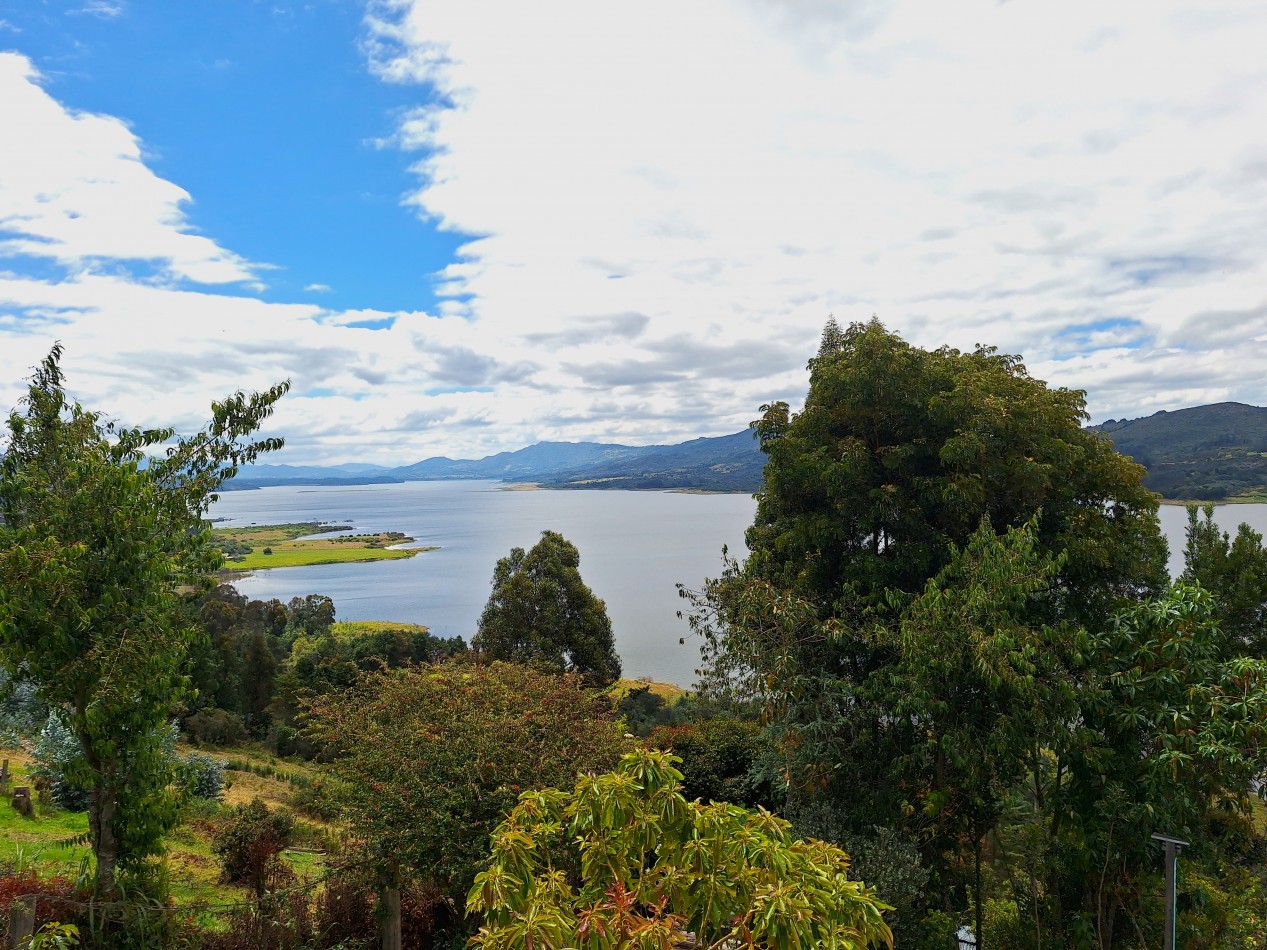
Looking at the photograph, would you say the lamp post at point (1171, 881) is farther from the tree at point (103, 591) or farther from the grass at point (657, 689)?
→ the grass at point (657, 689)

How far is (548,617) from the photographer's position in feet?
66.0

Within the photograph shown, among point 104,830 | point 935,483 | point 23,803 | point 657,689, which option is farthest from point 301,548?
point 935,483

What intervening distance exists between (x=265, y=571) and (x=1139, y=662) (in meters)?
76.7

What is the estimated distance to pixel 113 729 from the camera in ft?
20.1

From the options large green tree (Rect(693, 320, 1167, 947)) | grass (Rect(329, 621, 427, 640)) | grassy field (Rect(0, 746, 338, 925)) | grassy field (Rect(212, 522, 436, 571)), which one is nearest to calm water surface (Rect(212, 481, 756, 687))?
grassy field (Rect(212, 522, 436, 571))

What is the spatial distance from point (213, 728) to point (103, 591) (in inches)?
706

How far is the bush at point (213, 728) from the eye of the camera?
20547 mm

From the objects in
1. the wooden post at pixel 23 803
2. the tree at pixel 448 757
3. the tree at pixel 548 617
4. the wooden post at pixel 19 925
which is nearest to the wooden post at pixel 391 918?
the tree at pixel 448 757

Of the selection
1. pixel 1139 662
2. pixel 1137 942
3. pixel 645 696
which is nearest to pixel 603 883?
pixel 1139 662

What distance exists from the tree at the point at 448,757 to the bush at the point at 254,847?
1.30 metres

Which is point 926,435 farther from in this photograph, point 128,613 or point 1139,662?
point 128,613

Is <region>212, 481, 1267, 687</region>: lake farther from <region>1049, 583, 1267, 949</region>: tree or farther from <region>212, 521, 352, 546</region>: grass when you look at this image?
<region>1049, 583, 1267, 949</region>: tree

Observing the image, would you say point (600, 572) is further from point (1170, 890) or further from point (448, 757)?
point (1170, 890)

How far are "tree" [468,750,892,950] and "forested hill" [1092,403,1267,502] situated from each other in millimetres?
66044
